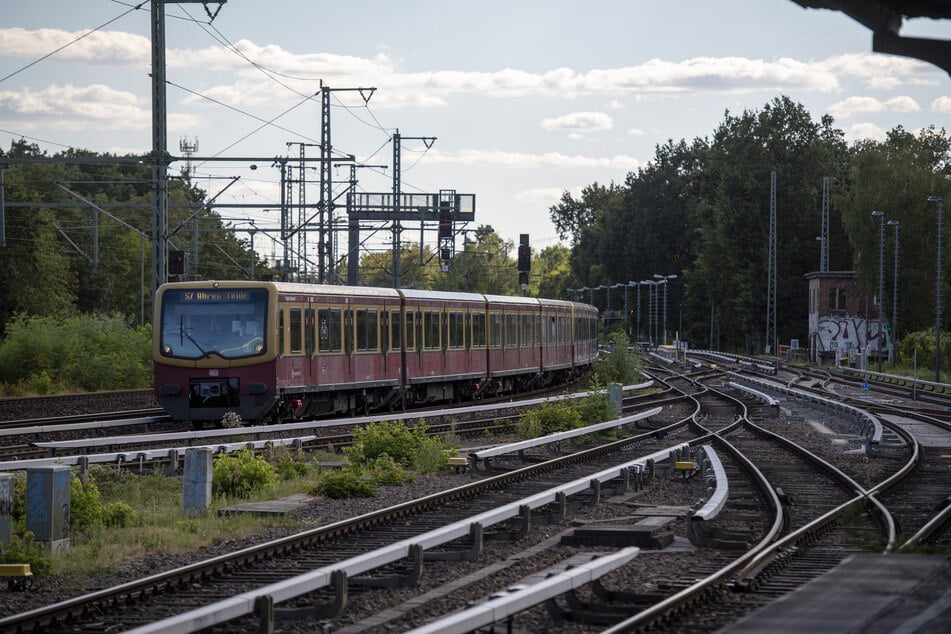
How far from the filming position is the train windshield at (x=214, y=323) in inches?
1008

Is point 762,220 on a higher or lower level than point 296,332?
higher

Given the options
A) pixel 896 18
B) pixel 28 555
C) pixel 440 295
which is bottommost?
pixel 28 555

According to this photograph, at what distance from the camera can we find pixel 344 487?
663 inches

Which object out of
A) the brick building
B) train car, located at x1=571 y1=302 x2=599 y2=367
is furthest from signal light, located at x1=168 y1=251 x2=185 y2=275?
the brick building

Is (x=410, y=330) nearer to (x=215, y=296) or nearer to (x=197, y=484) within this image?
(x=215, y=296)

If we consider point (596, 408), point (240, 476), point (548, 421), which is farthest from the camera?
point (596, 408)

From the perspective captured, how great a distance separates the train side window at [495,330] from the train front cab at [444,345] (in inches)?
A: 26.0

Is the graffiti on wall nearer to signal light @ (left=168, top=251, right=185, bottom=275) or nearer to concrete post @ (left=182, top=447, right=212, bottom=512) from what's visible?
signal light @ (left=168, top=251, right=185, bottom=275)

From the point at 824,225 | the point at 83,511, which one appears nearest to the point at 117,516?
the point at 83,511

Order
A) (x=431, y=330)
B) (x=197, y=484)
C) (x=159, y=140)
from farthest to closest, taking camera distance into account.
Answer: (x=431, y=330) < (x=159, y=140) < (x=197, y=484)

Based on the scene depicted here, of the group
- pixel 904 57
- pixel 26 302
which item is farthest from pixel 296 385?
pixel 26 302

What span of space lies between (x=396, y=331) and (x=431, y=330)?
247 cm

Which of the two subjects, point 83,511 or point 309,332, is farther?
point 309,332

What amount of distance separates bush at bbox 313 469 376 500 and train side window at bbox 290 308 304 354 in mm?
9338
